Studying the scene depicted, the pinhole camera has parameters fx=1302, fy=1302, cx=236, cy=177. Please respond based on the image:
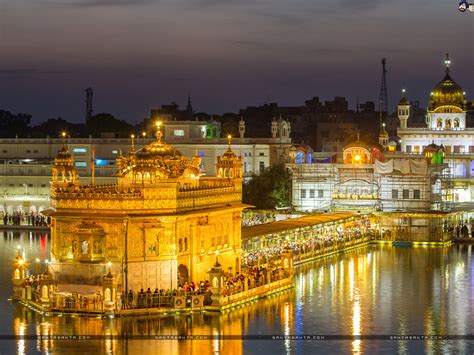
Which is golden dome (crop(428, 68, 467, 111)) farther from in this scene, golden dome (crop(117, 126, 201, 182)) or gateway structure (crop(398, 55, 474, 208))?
golden dome (crop(117, 126, 201, 182))

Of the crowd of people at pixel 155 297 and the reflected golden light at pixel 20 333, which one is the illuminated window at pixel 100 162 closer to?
the crowd of people at pixel 155 297

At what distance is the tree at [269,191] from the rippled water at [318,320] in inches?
929

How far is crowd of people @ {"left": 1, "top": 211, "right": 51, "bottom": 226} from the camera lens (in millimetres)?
73125

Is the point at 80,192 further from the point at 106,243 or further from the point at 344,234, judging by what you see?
the point at 344,234

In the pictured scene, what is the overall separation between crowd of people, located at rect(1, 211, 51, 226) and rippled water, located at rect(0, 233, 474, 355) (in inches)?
886

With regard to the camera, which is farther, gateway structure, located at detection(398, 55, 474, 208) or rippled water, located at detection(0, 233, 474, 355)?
gateway structure, located at detection(398, 55, 474, 208)

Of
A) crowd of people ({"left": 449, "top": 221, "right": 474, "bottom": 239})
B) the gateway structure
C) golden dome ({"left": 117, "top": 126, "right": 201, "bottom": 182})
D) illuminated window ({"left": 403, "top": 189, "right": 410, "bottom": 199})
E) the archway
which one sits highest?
the gateway structure

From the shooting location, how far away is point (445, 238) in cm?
6366

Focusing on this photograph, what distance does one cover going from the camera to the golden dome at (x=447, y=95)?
87062 millimetres

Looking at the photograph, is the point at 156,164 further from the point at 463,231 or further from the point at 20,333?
the point at 463,231

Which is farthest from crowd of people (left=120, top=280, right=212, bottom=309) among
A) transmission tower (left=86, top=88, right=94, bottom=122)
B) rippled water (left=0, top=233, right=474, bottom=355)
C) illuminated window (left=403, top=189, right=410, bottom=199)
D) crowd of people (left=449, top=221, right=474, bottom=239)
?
transmission tower (left=86, top=88, right=94, bottom=122)

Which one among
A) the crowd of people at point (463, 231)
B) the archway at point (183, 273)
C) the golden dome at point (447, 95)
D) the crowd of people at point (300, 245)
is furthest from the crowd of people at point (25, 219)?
the archway at point (183, 273)

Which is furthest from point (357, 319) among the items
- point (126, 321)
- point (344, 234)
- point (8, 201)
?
point (8, 201)

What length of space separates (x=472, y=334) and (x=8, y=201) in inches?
2122
